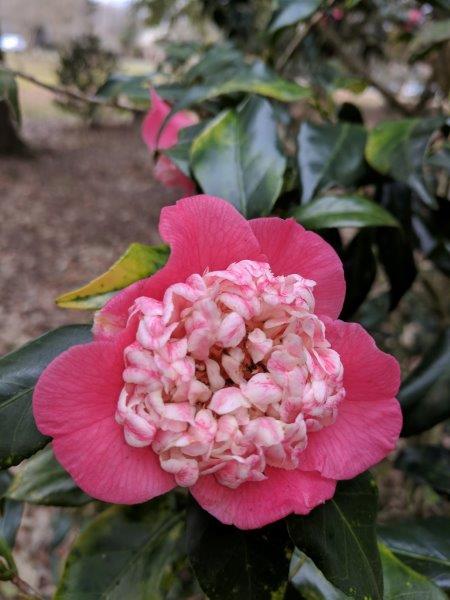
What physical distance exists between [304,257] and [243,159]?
0.71ft

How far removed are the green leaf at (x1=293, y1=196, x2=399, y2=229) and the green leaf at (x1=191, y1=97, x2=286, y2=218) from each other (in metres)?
0.04

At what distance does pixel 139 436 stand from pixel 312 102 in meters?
0.65

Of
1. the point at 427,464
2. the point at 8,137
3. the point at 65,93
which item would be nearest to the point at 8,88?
the point at 65,93

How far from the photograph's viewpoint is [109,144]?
22.1 ft

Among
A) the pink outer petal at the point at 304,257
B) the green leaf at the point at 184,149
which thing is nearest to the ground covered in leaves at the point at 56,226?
the green leaf at the point at 184,149

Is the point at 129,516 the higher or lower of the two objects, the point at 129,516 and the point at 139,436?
the lower

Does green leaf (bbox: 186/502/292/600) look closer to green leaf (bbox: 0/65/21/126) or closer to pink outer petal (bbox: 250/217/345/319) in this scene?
pink outer petal (bbox: 250/217/345/319)

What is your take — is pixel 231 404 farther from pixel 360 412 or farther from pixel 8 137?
pixel 8 137

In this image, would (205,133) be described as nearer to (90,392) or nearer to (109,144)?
(90,392)

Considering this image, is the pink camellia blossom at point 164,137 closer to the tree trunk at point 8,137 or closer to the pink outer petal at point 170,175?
the pink outer petal at point 170,175

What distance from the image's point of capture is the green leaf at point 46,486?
0.68m

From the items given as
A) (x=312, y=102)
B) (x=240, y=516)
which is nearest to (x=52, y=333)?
Result: (x=240, y=516)

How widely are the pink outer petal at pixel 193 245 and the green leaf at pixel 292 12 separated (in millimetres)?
514

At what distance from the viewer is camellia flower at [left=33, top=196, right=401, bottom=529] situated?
409 millimetres
